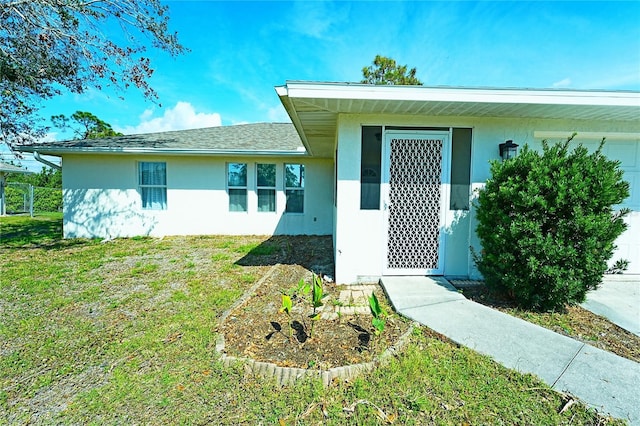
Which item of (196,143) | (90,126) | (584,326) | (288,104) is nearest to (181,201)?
(196,143)

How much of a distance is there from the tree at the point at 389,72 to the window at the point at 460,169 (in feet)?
56.2

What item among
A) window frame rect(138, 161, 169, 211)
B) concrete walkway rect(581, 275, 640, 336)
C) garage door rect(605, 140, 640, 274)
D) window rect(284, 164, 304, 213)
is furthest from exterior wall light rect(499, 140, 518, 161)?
window frame rect(138, 161, 169, 211)

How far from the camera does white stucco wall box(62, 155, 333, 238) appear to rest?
8.84 meters

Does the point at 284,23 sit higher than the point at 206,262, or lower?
higher

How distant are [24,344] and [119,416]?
1901mm

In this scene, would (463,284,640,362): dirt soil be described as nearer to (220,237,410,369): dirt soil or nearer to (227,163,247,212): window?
(220,237,410,369): dirt soil

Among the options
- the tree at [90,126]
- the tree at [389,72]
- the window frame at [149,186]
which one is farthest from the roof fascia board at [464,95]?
the tree at [90,126]

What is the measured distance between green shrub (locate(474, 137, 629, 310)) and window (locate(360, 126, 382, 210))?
167cm

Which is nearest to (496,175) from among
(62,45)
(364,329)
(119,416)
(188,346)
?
(364,329)

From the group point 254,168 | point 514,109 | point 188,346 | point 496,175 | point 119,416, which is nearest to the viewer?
point 119,416

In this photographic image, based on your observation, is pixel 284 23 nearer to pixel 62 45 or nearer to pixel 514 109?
pixel 62 45

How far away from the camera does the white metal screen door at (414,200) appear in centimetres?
446

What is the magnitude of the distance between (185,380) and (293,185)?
7.36m

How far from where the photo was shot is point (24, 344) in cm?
290
